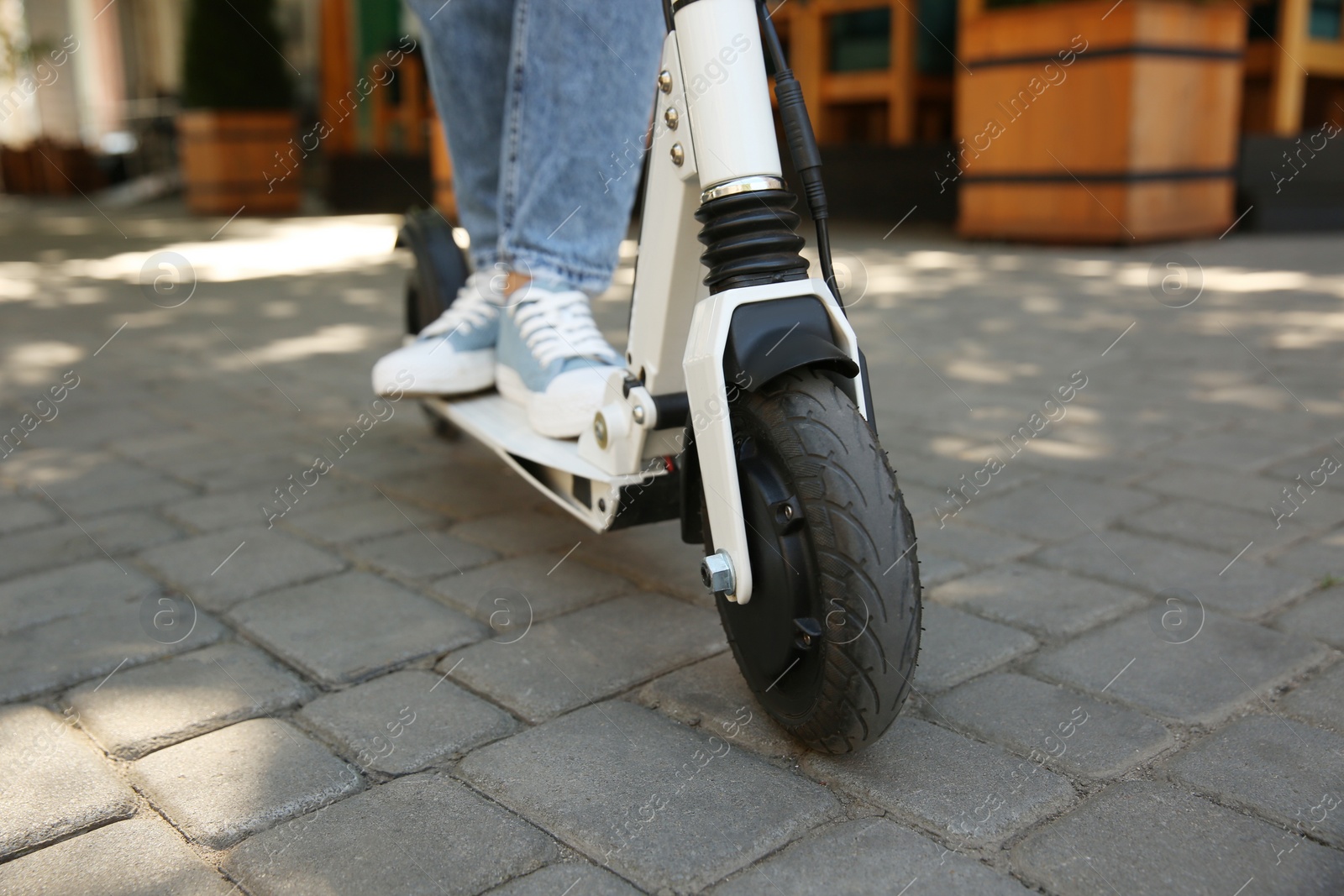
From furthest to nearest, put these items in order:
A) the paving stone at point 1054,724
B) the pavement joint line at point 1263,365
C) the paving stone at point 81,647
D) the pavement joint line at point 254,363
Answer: the pavement joint line at point 254,363 → the pavement joint line at point 1263,365 → the paving stone at point 81,647 → the paving stone at point 1054,724

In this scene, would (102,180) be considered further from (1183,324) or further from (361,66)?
(1183,324)

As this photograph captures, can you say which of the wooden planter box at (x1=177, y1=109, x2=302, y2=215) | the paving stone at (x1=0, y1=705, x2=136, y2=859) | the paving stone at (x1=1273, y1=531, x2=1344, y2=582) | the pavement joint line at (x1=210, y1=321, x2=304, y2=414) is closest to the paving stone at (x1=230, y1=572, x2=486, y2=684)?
the paving stone at (x1=0, y1=705, x2=136, y2=859)

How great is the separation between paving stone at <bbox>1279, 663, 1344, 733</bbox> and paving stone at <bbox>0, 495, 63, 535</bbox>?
1984 millimetres

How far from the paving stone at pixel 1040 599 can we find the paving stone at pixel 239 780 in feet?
2.87

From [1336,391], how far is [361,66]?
30.9ft

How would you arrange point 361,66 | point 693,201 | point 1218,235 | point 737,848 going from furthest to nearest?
point 361,66, point 1218,235, point 693,201, point 737,848

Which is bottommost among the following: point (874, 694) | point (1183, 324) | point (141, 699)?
point (1183, 324)

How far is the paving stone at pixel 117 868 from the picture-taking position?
1015 mm

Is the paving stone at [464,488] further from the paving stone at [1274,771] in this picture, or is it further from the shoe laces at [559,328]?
the paving stone at [1274,771]

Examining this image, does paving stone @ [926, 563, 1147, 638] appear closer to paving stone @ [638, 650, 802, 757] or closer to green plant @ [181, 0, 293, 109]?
paving stone @ [638, 650, 802, 757]

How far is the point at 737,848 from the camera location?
1.05 m

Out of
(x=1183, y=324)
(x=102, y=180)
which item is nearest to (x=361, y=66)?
(x=102, y=180)

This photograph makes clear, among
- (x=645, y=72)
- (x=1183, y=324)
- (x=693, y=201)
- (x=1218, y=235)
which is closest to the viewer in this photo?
(x=693, y=201)

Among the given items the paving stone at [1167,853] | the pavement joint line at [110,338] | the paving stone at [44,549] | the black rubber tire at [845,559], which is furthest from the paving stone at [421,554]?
the pavement joint line at [110,338]
